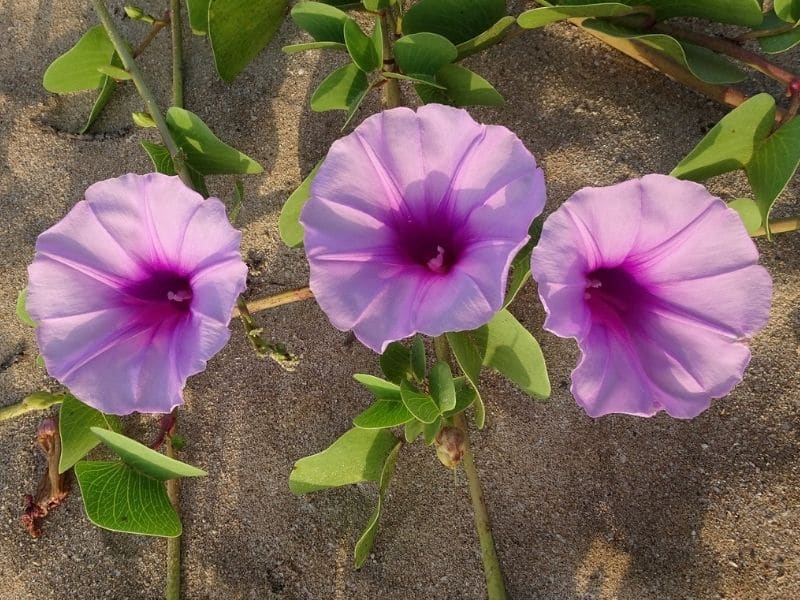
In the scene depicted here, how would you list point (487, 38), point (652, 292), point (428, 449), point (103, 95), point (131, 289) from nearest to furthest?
point (652, 292), point (131, 289), point (487, 38), point (428, 449), point (103, 95)

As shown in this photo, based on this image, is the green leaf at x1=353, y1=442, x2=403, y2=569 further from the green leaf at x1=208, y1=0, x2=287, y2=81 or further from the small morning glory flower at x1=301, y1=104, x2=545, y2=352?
the green leaf at x1=208, y1=0, x2=287, y2=81

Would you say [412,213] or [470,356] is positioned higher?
[412,213]

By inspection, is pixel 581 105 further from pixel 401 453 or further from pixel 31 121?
pixel 31 121

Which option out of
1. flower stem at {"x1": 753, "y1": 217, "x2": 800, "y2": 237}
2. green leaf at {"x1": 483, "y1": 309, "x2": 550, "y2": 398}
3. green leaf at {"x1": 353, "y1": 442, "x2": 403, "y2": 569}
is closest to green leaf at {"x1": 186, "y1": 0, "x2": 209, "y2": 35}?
green leaf at {"x1": 483, "y1": 309, "x2": 550, "y2": 398}

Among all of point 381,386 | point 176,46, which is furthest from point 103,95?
point 381,386

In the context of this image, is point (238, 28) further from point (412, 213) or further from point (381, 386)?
point (381, 386)

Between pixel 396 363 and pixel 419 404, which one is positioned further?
pixel 396 363
